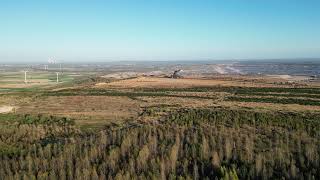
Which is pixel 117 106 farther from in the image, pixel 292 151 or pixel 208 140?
pixel 292 151

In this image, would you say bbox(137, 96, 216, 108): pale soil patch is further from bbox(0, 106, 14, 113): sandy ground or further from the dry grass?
bbox(0, 106, 14, 113): sandy ground

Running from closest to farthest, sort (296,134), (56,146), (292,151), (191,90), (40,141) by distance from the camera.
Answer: (292,151) < (56,146) < (296,134) < (40,141) < (191,90)

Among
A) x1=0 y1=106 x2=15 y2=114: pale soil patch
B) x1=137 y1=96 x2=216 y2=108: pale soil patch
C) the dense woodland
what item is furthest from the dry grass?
the dense woodland

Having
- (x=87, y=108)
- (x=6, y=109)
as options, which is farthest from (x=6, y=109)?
(x=87, y=108)

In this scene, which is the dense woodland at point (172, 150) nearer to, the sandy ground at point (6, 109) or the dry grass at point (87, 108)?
the dry grass at point (87, 108)

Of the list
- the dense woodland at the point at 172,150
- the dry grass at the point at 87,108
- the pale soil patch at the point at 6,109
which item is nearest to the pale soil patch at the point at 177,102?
the dry grass at the point at 87,108

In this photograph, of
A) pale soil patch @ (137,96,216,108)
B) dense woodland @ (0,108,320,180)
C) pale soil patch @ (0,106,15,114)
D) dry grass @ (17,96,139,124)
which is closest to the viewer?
dense woodland @ (0,108,320,180)

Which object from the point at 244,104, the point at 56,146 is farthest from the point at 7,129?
the point at 244,104

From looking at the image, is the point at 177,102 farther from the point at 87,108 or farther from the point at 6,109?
the point at 6,109
